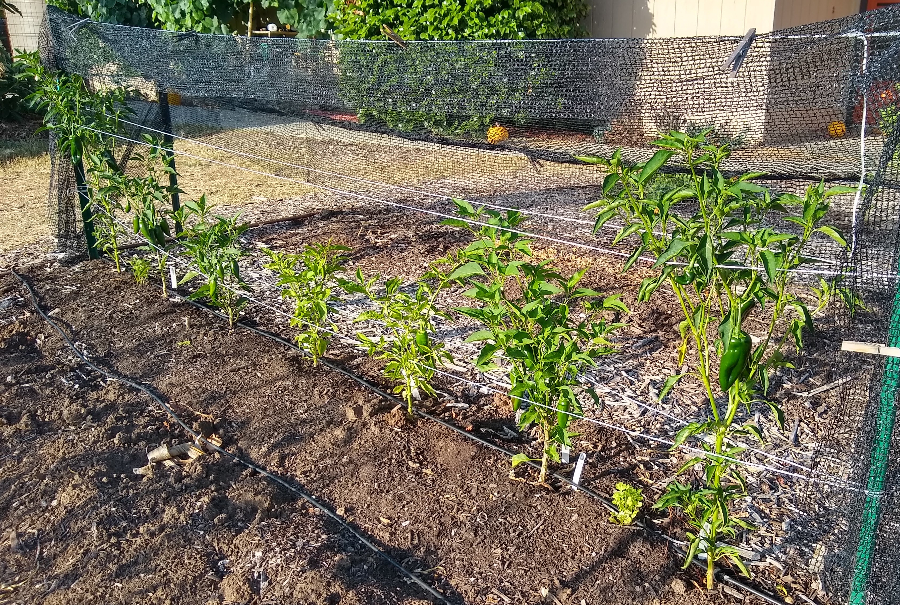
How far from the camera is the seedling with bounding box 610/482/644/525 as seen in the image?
93.4 inches

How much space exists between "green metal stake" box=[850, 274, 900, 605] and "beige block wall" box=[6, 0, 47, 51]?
39.7 ft

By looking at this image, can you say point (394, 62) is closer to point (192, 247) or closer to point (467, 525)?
point (192, 247)

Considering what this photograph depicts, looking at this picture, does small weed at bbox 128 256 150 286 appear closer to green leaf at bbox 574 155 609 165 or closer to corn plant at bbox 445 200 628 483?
corn plant at bbox 445 200 628 483

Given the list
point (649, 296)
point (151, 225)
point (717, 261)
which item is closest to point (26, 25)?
point (151, 225)

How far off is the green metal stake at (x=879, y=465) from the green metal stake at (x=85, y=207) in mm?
4208

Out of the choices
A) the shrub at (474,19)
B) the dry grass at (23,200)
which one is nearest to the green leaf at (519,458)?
the dry grass at (23,200)

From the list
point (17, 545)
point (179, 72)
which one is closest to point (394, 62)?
point (179, 72)

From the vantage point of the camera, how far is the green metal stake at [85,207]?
4691 millimetres

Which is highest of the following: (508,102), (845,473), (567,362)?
(508,102)

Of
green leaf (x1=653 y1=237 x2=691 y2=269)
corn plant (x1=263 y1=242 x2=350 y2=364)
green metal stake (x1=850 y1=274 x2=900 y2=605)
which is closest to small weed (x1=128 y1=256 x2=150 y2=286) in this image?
corn plant (x1=263 y1=242 x2=350 y2=364)

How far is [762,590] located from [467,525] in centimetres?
86

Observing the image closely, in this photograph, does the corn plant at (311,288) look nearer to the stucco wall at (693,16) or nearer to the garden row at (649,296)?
the garden row at (649,296)

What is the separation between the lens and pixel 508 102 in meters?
4.41

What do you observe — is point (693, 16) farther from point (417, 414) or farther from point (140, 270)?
point (417, 414)
